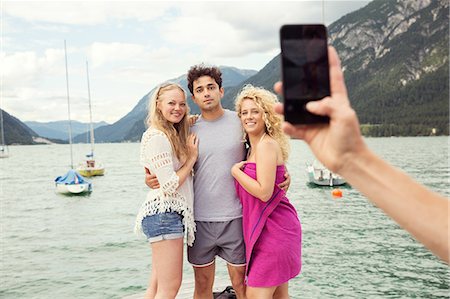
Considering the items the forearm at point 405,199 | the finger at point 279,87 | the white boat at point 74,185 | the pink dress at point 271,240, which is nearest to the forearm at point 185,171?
the pink dress at point 271,240

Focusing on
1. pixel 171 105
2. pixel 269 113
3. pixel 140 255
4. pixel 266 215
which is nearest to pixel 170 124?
A: pixel 171 105

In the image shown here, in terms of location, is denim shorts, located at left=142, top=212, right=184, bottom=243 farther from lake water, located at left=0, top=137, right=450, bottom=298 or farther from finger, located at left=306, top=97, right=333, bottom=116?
lake water, located at left=0, top=137, right=450, bottom=298

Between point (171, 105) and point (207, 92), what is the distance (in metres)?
0.39

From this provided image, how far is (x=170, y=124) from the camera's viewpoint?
12.8 ft

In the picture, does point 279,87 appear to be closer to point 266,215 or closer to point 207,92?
point 266,215

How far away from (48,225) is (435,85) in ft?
516

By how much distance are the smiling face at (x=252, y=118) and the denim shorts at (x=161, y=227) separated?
0.98 m

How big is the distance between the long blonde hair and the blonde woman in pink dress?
1.72 feet

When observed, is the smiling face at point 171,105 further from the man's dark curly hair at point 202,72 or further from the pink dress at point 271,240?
the pink dress at point 271,240

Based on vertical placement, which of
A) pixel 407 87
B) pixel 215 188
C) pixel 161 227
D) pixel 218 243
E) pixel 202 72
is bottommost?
pixel 218 243

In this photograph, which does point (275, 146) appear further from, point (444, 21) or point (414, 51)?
point (444, 21)

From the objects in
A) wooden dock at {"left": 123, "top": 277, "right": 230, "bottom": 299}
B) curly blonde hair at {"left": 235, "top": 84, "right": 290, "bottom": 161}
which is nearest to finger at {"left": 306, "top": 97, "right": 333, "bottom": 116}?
curly blonde hair at {"left": 235, "top": 84, "right": 290, "bottom": 161}

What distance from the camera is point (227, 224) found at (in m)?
4.04

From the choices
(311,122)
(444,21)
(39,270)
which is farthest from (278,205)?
(444,21)
